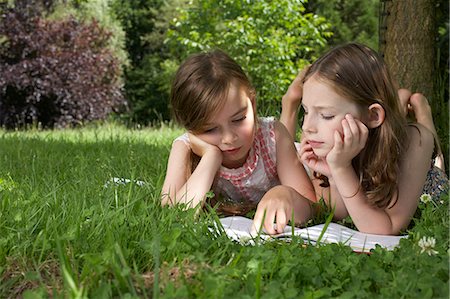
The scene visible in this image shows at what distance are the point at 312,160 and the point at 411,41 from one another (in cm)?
180

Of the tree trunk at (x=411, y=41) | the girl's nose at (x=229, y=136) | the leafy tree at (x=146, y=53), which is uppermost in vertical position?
the tree trunk at (x=411, y=41)

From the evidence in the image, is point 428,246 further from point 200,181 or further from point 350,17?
point 350,17

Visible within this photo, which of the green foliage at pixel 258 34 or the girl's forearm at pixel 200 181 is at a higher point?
the girl's forearm at pixel 200 181

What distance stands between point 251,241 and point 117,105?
16.4 metres

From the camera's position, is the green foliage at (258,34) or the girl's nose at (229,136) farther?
the green foliage at (258,34)

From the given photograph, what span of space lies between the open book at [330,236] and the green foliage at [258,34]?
11.8m

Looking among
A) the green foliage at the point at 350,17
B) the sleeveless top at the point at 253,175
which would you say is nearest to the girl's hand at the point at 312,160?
the sleeveless top at the point at 253,175

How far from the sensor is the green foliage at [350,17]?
1900 centimetres

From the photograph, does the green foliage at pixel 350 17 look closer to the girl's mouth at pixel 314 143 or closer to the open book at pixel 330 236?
the girl's mouth at pixel 314 143

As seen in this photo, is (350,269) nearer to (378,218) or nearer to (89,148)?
(378,218)

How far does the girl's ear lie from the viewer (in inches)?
110

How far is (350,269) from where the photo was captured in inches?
78.3

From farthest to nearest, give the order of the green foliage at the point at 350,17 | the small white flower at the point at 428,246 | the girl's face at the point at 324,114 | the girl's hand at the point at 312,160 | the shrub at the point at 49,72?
1. the green foliage at the point at 350,17
2. the shrub at the point at 49,72
3. the girl's hand at the point at 312,160
4. the girl's face at the point at 324,114
5. the small white flower at the point at 428,246

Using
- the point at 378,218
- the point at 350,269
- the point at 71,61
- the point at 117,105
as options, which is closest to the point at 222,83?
the point at 378,218
